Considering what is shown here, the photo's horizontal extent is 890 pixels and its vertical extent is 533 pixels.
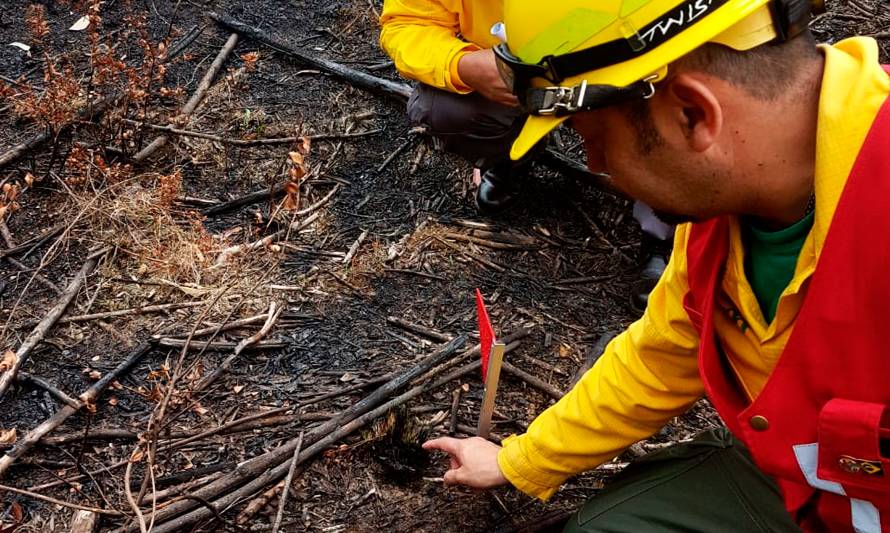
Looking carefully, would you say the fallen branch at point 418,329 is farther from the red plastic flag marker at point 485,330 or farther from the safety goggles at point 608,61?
the safety goggles at point 608,61

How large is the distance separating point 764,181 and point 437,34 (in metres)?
1.92

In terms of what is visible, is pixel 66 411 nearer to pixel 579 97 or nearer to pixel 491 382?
pixel 491 382

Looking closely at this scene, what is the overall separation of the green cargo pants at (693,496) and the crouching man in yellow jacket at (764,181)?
1.17 ft

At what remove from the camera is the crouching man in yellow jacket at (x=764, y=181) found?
1402mm

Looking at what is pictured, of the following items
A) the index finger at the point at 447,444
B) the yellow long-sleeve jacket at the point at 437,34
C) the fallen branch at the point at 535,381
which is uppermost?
the yellow long-sleeve jacket at the point at 437,34

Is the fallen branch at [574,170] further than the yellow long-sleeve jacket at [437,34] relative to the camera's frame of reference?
Yes

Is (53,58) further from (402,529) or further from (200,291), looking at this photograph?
(402,529)

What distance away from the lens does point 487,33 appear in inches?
125

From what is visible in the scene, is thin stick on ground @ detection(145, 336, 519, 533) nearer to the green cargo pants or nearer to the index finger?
the index finger

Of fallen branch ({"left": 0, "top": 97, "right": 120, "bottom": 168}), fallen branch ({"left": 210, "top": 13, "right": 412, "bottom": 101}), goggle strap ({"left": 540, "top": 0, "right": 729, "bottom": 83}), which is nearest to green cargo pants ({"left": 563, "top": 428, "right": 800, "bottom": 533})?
goggle strap ({"left": 540, "top": 0, "right": 729, "bottom": 83})

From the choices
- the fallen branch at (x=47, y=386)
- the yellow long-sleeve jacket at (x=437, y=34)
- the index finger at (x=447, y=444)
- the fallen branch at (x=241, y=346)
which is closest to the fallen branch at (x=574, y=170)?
the yellow long-sleeve jacket at (x=437, y=34)

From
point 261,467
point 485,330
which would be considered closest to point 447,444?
point 485,330

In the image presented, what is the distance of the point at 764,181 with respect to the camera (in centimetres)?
154

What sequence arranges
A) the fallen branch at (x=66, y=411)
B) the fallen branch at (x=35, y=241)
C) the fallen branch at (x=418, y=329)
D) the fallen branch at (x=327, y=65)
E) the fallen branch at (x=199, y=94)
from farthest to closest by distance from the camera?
the fallen branch at (x=327, y=65), the fallen branch at (x=199, y=94), the fallen branch at (x=35, y=241), the fallen branch at (x=418, y=329), the fallen branch at (x=66, y=411)
